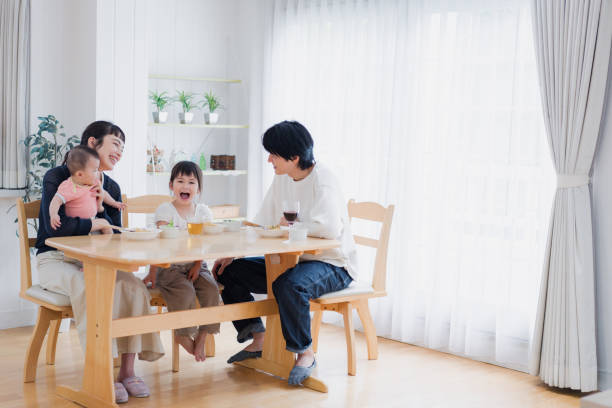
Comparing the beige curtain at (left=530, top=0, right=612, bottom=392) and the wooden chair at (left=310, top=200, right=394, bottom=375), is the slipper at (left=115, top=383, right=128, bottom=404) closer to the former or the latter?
the wooden chair at (left=310, top=200, right=394, bottom=375)

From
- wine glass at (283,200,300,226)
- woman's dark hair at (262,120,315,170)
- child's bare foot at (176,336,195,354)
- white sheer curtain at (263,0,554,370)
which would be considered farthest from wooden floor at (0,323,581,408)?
woman's dark hair at (262,120,315,170)

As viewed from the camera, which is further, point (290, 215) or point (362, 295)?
point (362, 295)

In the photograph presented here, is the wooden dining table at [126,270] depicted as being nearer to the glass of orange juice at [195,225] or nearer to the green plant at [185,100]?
the glass of orange juice at [195,225]

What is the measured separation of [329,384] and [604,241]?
4.99ft

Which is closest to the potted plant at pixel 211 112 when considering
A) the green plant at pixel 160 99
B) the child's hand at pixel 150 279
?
the green plant at pixel 160 99

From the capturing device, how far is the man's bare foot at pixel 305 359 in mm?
3547

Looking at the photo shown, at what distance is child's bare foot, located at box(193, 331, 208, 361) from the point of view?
3602 millimetres

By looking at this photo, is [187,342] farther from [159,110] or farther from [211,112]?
[211,112]

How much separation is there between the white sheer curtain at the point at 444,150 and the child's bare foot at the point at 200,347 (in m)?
1.33

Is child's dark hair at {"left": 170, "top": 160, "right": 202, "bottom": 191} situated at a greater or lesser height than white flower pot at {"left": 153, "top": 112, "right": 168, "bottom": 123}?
lesser

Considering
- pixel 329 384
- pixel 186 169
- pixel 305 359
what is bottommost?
pixel 329 384

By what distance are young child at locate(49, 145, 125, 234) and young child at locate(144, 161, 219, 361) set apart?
357mm

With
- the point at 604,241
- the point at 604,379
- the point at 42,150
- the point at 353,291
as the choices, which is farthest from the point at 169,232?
the point at 604,379

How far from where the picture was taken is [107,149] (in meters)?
3.62
